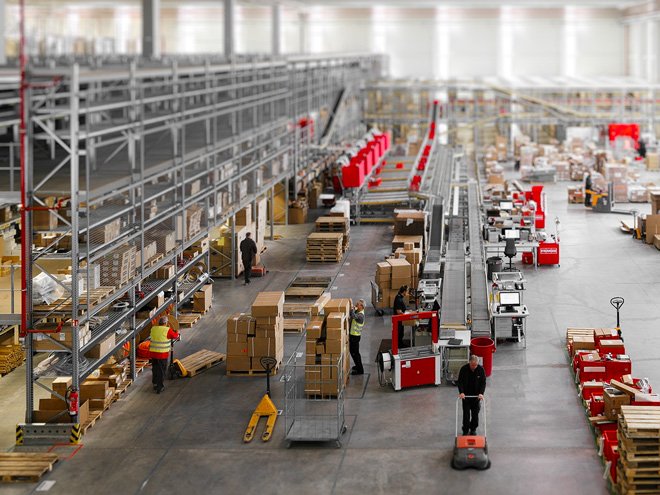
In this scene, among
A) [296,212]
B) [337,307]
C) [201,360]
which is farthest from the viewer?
[296,212]

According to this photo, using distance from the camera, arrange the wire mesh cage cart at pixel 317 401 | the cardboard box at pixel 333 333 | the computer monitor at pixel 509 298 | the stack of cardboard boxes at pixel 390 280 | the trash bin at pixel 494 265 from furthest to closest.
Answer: the trash bin at pixel 494 265 → the stack of cardboard boxes at pixel 390 280 → the computer monitor at pixel 509 298 → the cardboard box at pixel 333 333 → the wire mesh cage cart at pixel 317 401

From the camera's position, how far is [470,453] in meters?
12.3

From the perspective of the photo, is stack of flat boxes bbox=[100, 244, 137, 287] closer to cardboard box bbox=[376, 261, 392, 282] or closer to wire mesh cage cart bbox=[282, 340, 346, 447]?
wire mesh cage cart bbox=[282, 340, 346, 447]

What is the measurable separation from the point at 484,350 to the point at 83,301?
596 cm

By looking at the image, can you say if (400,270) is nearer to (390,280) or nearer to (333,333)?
(390,280)

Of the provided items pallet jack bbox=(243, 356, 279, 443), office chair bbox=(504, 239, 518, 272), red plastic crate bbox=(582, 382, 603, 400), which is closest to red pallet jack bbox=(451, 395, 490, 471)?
pallet jack bbox=(243, 356, 279, 443)

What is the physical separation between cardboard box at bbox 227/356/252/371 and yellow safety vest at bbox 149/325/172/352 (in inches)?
48.3

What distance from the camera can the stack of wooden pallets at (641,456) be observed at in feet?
36.8

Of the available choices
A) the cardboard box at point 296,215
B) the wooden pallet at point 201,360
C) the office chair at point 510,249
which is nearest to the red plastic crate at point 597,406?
the wooden pallet at point 201,360

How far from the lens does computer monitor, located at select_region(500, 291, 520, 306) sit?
1778 cm

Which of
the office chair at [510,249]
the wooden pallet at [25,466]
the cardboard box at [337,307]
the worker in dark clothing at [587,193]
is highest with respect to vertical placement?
the worker in dark clothing at [587,193]

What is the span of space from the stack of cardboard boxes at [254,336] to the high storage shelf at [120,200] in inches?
59.2

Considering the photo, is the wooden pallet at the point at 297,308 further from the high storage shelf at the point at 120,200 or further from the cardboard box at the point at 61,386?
the cardboard box at the point at 61,386

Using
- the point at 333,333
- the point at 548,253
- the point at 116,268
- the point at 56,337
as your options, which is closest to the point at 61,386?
the point at 56,337
